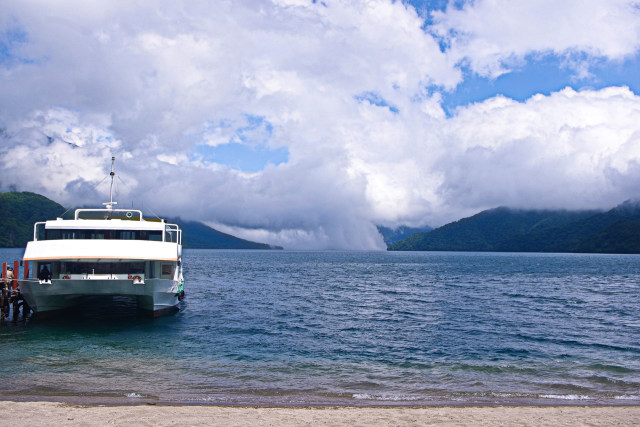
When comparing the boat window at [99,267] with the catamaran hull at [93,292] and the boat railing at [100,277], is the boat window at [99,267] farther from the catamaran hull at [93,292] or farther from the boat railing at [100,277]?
the catamaran hull at [93,292]

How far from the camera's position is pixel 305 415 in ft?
47.8

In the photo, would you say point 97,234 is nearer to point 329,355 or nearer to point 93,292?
point 93,292

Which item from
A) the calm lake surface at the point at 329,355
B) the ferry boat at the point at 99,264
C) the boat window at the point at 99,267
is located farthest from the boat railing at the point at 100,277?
the calm lake surface at the point at 329,355

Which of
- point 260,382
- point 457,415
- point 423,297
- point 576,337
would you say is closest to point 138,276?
point 260,382

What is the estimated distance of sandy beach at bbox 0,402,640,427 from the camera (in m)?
13.6

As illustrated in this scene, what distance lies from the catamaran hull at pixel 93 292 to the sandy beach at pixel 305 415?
16.2m

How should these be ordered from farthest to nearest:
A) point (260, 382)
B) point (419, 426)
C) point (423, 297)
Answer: point (423, 297)
point (260, 382)
point (419, 426)

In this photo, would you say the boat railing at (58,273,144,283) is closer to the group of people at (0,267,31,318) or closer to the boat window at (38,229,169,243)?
the boat window at (38,229,169,243)

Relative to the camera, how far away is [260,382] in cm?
1938

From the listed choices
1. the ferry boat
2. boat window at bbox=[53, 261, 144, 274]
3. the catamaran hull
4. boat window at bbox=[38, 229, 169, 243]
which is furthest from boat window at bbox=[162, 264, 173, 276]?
boat window at bbox=[38, 229, 169, 243]

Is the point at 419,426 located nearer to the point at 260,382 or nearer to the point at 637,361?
the point at 260,382

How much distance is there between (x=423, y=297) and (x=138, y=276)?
111 feet

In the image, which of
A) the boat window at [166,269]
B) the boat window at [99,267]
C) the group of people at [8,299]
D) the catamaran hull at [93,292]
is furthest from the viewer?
the boat window at [166,269]

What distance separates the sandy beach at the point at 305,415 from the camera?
44.5ft
